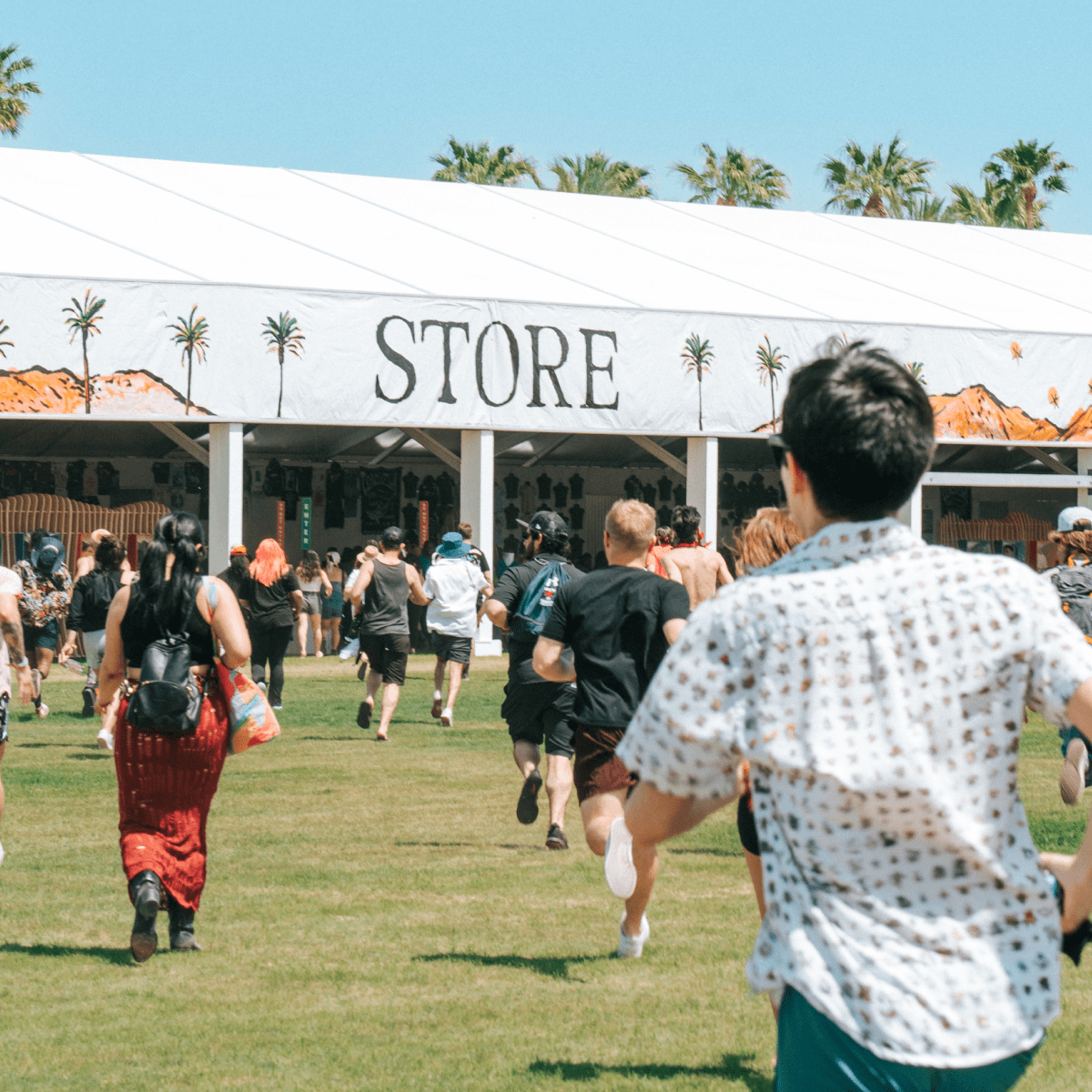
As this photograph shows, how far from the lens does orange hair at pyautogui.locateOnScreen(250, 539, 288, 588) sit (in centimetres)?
1467

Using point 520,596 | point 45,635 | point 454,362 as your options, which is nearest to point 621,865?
point 520,596

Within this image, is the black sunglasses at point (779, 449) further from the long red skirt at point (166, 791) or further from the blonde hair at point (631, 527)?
the long red skirt at point (166, 791)

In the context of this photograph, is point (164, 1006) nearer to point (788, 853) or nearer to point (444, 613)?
point (788, 853)

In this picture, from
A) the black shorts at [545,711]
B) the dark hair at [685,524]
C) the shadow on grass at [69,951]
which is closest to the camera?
the shadow on grass at [69,951]

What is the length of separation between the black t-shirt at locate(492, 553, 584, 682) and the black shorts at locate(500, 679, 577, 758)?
0.06 metres

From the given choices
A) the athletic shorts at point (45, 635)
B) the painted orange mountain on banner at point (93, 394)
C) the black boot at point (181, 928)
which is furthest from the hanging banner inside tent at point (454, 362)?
the black boot at point (181, 928)

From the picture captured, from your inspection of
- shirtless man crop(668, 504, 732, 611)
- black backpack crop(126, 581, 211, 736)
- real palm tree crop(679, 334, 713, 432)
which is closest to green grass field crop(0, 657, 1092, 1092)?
black backpack crop(126, 581, 211, 736)

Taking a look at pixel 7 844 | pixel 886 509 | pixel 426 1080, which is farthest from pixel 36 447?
pixel 886 509

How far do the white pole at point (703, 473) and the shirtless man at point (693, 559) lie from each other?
1263 centimetres

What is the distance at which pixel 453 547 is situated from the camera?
50.5 feet

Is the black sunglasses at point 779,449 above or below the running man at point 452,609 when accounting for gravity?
above

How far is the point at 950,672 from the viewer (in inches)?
86.6

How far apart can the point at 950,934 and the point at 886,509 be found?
581 mm

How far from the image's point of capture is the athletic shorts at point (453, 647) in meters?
15.1
